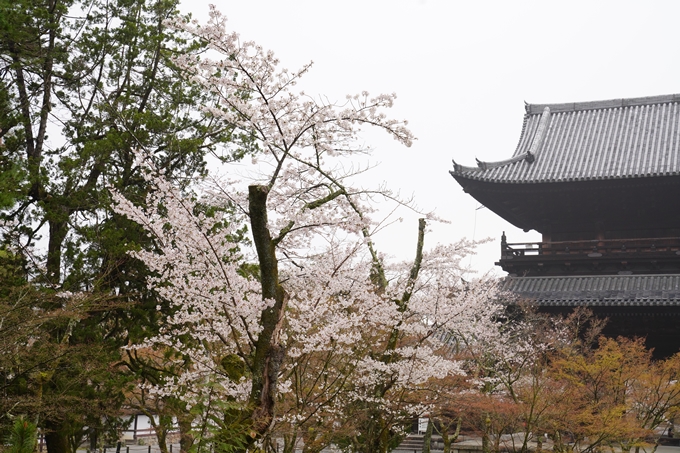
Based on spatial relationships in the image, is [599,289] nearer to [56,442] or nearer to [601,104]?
[601,104]

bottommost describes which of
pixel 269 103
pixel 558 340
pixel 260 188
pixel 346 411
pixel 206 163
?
pixel 346 411

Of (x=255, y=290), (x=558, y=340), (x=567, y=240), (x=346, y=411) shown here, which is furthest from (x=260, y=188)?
(x=567, y=240)

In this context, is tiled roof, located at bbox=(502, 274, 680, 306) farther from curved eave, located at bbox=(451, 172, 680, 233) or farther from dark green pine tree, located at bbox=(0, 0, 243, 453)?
dark green pine tree, located at bbox=(0, 0, 243, 453)

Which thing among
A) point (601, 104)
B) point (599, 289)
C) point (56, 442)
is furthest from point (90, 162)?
point (601, 104)

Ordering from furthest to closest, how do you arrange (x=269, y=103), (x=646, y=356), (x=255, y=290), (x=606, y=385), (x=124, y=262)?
(x=646, y=356) < (x=606, y=385) < (x=124, y=262) < (x=255, y=290) < (x=269, y=103)

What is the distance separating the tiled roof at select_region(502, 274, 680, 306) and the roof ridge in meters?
8.15

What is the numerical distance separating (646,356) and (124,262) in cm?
1158

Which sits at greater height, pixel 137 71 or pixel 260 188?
pixel 137 71

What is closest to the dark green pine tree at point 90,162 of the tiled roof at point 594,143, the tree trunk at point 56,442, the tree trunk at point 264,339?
the tree trunk at point 56,442

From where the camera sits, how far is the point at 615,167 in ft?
66.2

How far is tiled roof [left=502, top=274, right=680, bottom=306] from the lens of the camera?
17.4 meters

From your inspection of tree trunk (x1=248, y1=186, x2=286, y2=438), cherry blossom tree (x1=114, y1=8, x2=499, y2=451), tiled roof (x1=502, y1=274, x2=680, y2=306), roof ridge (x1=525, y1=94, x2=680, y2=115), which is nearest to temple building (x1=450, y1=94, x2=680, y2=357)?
tiled roof (x1=502, y1=274, x2=680, y2=306)

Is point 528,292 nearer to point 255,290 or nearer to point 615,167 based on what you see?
point 615,167

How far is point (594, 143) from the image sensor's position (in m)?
22.4
